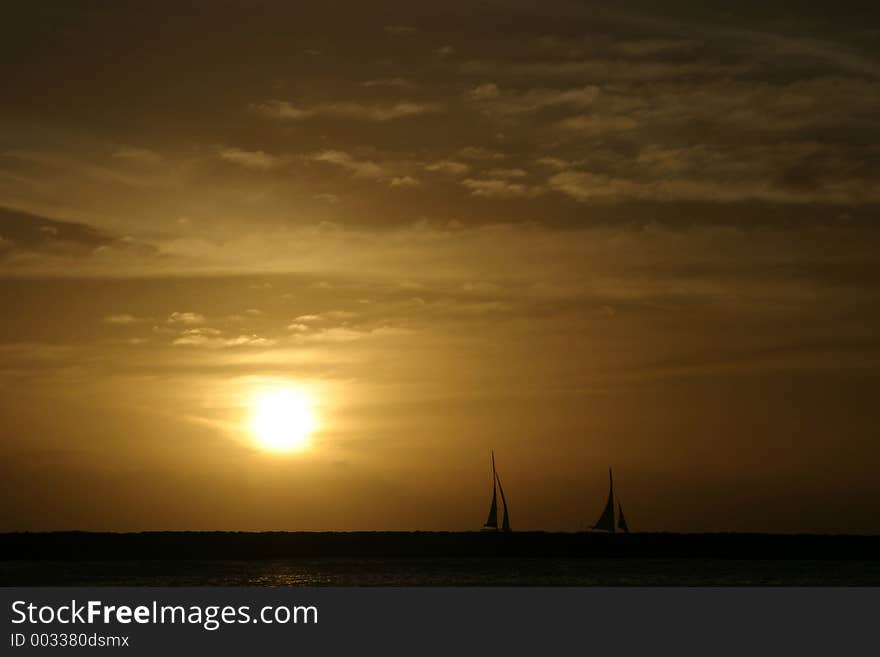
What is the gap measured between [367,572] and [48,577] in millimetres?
36937

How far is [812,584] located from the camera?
139500 mm
